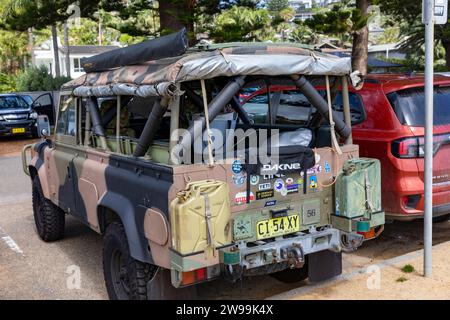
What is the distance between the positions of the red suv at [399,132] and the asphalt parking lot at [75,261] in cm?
71

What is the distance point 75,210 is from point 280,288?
2083 mm

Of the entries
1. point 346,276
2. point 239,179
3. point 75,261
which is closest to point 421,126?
point 346,276

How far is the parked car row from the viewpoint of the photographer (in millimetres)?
17453

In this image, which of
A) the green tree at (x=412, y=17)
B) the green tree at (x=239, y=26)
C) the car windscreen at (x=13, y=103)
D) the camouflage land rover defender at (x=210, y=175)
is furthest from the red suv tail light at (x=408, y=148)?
the car windscreen at (x=13, y=103)

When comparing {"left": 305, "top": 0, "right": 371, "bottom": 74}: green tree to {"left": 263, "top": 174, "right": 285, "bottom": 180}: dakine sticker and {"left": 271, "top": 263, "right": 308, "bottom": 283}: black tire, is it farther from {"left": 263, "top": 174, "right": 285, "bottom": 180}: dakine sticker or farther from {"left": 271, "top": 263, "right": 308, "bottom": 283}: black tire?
{"left": 263, "top": 174, "right": 285, "bottom": 180}: dakine sticker

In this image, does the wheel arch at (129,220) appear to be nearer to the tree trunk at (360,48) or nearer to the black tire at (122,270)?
the black tire at (122,270)

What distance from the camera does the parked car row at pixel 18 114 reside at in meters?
17.5

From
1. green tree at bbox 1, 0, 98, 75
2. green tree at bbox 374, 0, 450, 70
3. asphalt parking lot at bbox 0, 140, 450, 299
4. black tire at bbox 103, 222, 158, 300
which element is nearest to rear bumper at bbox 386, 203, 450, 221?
asphalt parking lot at bbox 0, 140, 450, 299

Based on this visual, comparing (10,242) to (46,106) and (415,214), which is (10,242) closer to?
(415,214)

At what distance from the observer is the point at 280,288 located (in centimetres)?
487

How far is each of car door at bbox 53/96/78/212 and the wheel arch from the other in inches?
41.8

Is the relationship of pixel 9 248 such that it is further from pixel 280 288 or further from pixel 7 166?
pixel 7 166

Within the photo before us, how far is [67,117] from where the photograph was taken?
571 centimetres
